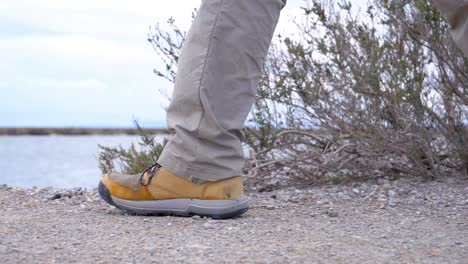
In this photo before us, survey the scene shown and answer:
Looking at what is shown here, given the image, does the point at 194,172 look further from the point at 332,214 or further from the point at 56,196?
the point at 56,196

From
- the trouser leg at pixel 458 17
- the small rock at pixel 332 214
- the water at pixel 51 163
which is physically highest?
the trouser leg at pixel 458 17

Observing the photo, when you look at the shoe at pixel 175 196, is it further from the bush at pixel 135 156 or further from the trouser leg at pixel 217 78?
the bush at pixel 135 156

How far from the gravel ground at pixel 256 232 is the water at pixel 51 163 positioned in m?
2.00

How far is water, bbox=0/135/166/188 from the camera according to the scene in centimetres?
689

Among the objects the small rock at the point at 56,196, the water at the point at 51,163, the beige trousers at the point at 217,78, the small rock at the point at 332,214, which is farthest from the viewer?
the water at the point at 51,163

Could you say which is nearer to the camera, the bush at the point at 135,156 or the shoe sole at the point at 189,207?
the shoe sole at the point at 189,207

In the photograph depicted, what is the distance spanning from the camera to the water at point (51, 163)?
22.6 feet

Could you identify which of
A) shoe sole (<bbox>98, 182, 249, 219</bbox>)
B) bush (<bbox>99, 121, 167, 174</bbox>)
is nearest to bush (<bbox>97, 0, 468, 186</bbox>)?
bush (<bbox>99, 121, 167, 174</bbox>)

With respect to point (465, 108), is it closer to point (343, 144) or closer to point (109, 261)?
point (343, 144)

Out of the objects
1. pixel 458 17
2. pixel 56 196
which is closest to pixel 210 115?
pixel 458 17

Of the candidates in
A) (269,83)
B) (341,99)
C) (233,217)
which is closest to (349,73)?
(341,99)

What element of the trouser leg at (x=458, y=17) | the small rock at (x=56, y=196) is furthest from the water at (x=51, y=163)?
Result: the trouser leg at (x=458, y=17)

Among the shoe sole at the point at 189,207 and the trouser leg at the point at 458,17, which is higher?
the trouser leg at the point at 458,17

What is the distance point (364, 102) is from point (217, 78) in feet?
6.83
